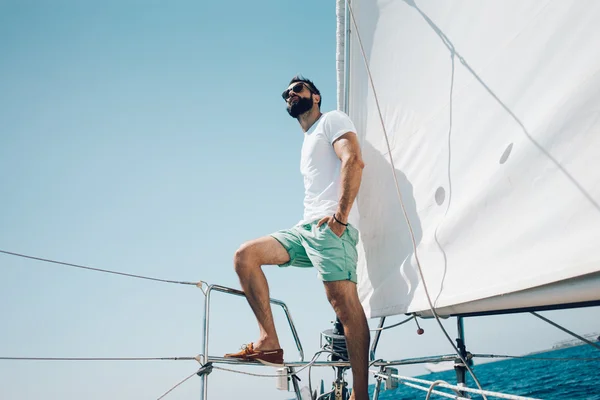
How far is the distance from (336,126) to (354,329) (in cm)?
108

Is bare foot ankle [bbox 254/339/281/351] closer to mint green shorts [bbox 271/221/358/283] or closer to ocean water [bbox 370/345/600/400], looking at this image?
mint green shorts [bbox 271/221/358/283]

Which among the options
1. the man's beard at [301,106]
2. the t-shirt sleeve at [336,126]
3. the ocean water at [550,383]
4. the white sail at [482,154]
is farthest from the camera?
the ocean water at [550,383]

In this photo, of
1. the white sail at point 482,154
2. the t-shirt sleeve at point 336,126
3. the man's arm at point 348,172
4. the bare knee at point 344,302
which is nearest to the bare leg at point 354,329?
the bare knee at point 344,302

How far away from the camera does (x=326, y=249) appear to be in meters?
2.24

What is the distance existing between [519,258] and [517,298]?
0.13 m

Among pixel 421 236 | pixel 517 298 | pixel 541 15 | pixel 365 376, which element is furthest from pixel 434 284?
pixel 541 15

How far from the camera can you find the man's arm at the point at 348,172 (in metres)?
2.24


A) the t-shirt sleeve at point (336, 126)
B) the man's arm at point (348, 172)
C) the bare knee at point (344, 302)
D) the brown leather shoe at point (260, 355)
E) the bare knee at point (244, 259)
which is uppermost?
the t-shirt sleeve at point (336, 126)

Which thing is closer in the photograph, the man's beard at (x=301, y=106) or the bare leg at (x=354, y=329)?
the bare leg at (x=354, y=329)

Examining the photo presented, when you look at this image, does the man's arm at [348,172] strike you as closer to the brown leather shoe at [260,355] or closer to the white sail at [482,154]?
the white sail at [482,154]

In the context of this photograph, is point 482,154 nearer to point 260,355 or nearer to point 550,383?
point 260,355

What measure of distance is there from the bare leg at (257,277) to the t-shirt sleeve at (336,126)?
685 millimetres

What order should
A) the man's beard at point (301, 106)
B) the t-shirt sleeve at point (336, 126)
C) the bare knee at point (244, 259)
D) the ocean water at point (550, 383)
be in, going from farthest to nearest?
the ocean water at point (550, 383) → the man's beard at point (301, 106) → the t-shirt sleeve at point (336, 126) → the bare knee at point (244, 259)

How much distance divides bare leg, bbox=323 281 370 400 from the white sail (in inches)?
7.4
